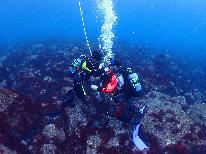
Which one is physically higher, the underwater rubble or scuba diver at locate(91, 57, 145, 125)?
scuba diver at locate(91, 57, 145, 125)

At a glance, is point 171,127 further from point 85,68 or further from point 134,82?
point 85,68

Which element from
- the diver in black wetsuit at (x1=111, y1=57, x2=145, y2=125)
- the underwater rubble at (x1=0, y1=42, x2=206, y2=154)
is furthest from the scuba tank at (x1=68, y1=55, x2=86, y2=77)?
the underwater rubble at (x1=0, y1=42, x2=206, y2=154)

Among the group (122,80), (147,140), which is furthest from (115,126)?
(122,80)

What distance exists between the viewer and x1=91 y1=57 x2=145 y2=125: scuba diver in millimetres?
10492

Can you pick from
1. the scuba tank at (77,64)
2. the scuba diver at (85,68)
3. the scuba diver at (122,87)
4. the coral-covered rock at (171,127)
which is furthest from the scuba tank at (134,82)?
the coral-covered rock at (171,127)

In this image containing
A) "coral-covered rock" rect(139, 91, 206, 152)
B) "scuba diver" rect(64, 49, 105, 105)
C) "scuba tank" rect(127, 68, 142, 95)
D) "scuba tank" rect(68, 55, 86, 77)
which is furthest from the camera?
"coral-covered rock" rect(139, 91, 206, 152)

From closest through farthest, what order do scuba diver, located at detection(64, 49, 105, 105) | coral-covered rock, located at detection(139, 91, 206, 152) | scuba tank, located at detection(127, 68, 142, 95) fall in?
scuba tank, located at detection(127, 68, 142, 95) < scuba diver, located at detection(64, 49, 105, 105) < coral-covered rock, located at detection(139, 91, 206, 152)

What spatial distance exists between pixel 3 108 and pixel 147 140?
5659 millimetres

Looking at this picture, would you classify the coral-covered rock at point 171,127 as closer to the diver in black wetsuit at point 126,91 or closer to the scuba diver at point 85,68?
the diver in black wetsuit at point 126,91

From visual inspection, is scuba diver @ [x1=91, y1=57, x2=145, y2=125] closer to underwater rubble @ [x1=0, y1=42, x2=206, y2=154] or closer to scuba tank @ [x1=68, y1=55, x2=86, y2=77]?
underwater rubble @ [x1=0, y1=42, x2=206, y2=154]

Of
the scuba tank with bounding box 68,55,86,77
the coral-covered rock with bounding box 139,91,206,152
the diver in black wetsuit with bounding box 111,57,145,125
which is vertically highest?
Result: the scuba tank with bounding box 68,55,86,77

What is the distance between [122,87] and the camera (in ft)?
35.4

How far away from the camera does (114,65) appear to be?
1091 cm

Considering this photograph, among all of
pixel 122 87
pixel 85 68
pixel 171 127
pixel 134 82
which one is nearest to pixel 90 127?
pixel 122 87
